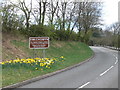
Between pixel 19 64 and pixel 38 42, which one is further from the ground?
pixel 38 42

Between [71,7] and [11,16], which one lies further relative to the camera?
[71,7]

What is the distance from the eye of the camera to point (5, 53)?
60.2 feet

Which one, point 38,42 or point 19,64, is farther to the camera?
point 38,42

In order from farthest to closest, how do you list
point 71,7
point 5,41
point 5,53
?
point 71,7 → point 5,41 → point 5,53

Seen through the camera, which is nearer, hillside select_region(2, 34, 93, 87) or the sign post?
hillside select_region(2, 34, 93, 87)

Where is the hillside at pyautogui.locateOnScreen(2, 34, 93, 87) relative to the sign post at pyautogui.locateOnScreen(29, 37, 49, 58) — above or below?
below

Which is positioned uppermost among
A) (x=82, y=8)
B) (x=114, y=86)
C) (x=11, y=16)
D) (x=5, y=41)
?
(x=82, y=8)

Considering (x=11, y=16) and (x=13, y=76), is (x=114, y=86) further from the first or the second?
(x=11, y=16)

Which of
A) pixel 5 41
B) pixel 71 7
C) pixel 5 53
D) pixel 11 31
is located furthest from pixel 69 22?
pixel 5 53

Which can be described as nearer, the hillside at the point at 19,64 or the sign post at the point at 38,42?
the hillside at the point at 19,64

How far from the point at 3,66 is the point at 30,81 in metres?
3.46

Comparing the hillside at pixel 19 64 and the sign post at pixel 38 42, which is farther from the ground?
the sign post at pixel 38 42

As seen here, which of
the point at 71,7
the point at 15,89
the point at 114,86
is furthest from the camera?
the point at 71,7

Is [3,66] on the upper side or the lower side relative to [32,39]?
lower
